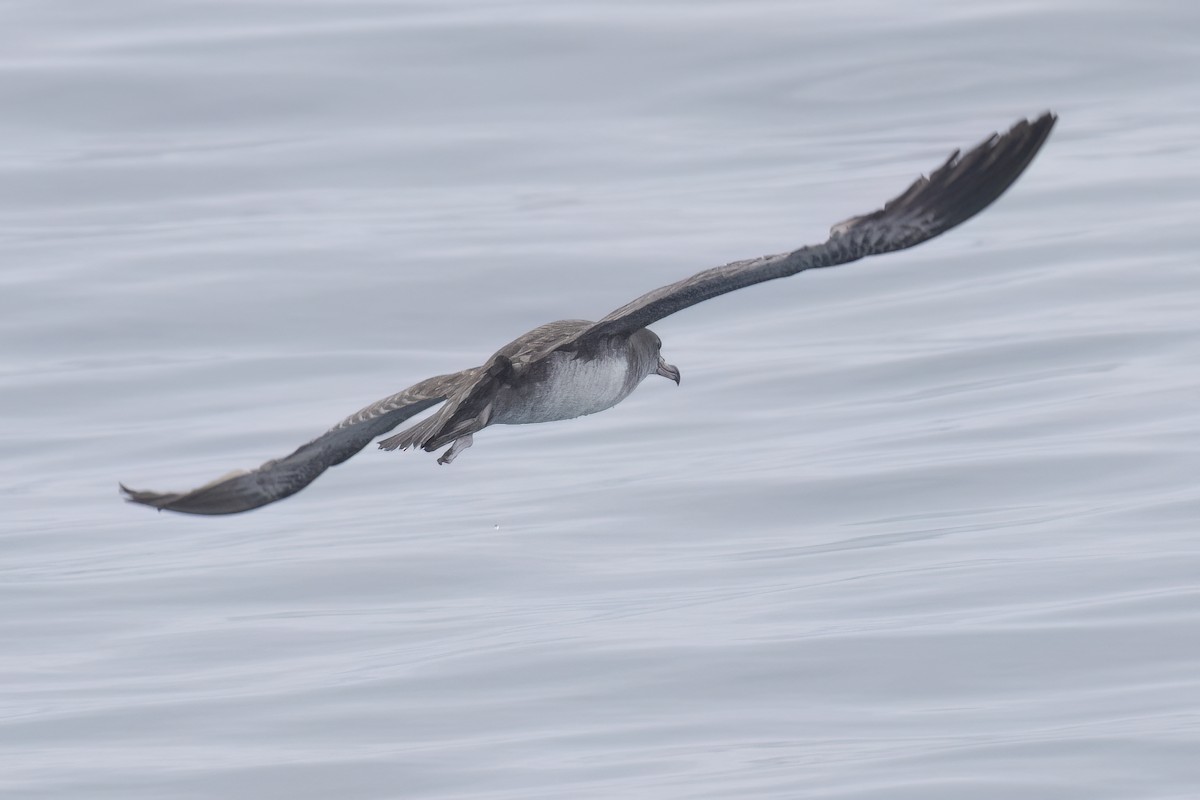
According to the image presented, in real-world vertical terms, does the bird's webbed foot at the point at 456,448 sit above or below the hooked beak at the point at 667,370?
below

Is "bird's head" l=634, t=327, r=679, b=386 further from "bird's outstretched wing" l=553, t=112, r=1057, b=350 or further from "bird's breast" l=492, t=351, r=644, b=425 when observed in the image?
"bird's outstretched wing" l=553, t=112, r=1057, b=350

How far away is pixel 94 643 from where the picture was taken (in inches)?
703

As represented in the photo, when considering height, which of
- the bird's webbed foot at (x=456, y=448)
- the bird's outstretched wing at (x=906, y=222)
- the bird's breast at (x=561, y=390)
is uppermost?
the bird's outstretched wing at (x=906, y=222)

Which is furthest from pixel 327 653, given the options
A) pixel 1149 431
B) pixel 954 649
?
pixel 1149 431

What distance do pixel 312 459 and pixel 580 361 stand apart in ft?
3.87

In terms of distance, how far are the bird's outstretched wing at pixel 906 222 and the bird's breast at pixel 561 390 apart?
0.87 m

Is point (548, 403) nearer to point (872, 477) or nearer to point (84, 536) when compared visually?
point (872, 477)

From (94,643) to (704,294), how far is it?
10.1 meters

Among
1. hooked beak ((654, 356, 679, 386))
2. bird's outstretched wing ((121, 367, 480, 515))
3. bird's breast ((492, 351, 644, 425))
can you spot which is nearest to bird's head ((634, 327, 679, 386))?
hooked beak ((654, 356, 679, 386))

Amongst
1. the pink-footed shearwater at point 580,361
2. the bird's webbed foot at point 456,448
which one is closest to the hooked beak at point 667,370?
the pink-footed shearwater at point 580,361

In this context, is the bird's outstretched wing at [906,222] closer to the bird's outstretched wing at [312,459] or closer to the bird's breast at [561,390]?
the bird's breast at [561,390]

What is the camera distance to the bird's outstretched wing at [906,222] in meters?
8.60

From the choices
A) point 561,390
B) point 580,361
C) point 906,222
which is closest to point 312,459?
point 561,390

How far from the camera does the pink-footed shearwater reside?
8695mm
